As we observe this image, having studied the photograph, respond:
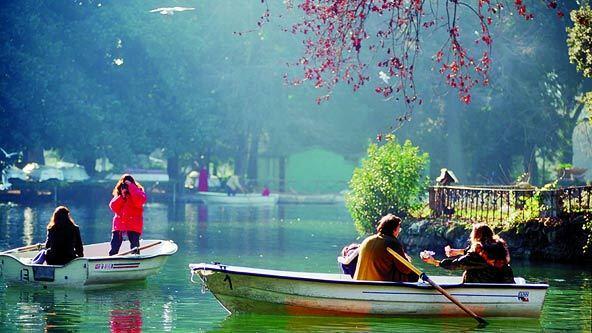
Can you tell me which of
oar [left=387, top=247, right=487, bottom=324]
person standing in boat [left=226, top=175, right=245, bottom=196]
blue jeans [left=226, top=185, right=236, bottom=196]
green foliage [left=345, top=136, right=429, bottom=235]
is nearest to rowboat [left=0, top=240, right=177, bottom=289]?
oar [left=387, top=247, right=487, bottom=324]

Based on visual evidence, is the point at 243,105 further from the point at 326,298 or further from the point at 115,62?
the point at 326,298

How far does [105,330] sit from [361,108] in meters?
66.0

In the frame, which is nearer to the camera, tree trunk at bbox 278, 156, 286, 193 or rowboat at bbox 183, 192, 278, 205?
rowboat at bbox 183, 192, 278, 205

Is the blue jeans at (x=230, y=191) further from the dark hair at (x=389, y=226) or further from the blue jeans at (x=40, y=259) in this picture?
the dark hair at (x=389, y=226)

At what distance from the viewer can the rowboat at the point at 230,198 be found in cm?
7356

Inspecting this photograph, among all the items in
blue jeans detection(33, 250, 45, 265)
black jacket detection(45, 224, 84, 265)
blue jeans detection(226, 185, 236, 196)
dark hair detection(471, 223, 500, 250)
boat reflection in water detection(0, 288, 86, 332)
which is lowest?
boat reflection in water detection(0, 288, 86, 332)

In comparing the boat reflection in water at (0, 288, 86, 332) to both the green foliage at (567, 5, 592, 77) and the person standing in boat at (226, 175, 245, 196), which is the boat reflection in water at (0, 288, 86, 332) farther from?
the person standing in boat at (226, 175, 245, 196)

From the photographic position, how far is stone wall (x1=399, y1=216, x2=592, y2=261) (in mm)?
30234

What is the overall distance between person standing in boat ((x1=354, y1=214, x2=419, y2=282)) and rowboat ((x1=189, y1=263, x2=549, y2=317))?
40 centimetres

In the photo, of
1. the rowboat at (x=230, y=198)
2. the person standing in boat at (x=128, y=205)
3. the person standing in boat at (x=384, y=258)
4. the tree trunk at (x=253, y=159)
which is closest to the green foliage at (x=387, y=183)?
the person standing in boat at (x=128, y=205)

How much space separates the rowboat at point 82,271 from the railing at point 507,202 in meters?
11.5

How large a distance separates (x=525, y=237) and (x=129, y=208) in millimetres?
11735

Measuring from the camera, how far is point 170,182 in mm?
77000

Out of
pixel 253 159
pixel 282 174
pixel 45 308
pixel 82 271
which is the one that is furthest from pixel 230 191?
pixel 45 308
